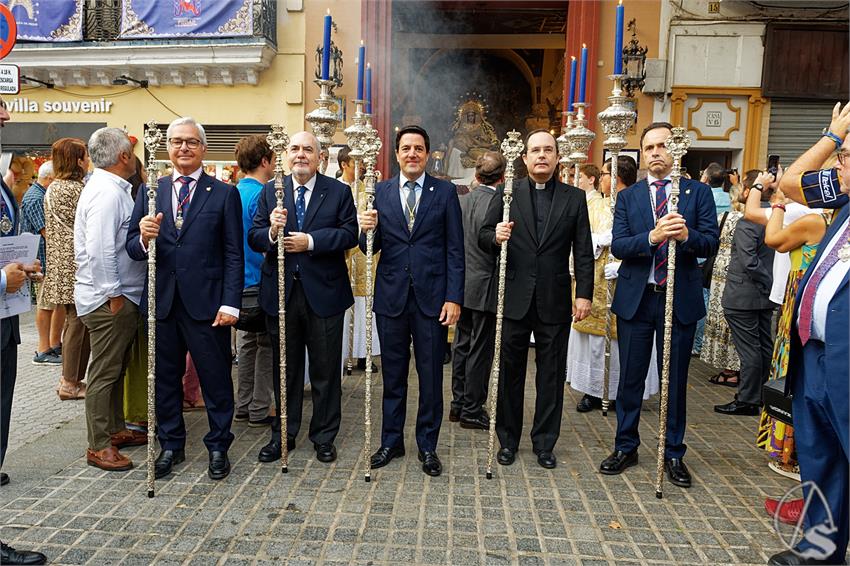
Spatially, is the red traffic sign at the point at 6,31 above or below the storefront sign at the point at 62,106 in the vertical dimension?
below

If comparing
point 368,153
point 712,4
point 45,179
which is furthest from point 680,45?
point 45,179

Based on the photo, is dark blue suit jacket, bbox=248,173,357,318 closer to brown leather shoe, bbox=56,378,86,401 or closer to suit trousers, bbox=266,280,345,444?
suit trousers, bbox=266,280,345,444

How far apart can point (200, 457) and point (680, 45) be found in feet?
35.8

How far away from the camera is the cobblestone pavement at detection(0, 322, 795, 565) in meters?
3.07

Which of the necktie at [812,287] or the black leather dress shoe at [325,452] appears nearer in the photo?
the necktie at [812,287]

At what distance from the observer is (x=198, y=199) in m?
3.97

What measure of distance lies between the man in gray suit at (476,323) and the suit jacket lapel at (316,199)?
127 centimetres

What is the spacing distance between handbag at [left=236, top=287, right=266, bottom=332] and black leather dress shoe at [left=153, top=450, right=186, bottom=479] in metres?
0.96

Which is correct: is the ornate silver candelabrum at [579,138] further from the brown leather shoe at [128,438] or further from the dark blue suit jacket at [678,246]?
the brown leather shoe at [128,438]

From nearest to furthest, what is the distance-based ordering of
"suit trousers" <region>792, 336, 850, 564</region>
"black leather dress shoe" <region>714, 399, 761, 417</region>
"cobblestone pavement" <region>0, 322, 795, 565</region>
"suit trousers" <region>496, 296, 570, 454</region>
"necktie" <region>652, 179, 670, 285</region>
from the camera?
1. "suit trousers" <region>792, 336, 850, 564</region>
2. "cobblestone pavement" <region>0, 322, 795, 565</region>
3. "necktie" <region>652, 179, 670, 285</region>
4. "suit trousers" <region>496, 296, 570, 454</region>
5. "black leather dress shoe" <region>714, 399, 761, 417</region>

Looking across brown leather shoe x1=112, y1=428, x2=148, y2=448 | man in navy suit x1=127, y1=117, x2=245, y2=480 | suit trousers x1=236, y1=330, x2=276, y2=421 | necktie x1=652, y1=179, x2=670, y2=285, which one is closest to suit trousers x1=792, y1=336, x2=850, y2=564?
necktie x1=652, y1=179, x2=670, y2=285

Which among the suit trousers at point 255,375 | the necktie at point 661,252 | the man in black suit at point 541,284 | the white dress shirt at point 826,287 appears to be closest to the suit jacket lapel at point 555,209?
the man in black suit at point 541,284

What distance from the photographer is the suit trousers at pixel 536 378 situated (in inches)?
167

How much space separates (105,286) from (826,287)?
3.94 meters
